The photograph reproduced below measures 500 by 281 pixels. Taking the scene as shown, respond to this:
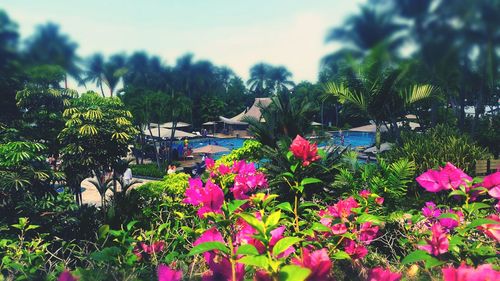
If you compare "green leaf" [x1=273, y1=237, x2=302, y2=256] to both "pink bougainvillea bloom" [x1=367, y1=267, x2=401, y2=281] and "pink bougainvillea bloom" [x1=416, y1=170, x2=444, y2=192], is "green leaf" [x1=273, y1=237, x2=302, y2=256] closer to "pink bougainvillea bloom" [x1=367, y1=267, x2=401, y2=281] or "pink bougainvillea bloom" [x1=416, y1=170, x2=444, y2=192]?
"pink bougainvillea bloom" [x1=367, y1=267, x2=401, y2=281]

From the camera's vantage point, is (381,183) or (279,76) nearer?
(381,183)

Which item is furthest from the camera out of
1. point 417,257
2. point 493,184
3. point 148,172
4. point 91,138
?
point 148,172

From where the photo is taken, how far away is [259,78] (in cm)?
6047

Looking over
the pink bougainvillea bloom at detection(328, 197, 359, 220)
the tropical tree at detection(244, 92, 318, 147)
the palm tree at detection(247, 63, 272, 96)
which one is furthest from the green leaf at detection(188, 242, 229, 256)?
the palm tree at detection(247, 63, 272, 96)

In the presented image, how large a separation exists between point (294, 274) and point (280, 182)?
3.32 meters

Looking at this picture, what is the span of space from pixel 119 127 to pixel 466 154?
8.07 meters

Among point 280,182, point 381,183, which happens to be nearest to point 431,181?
point 280,182

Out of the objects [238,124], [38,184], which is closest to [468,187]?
[38,184]

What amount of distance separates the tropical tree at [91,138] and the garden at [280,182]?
37 millimetres

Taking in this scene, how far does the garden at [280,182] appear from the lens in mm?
1204

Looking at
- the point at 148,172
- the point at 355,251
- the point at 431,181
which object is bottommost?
the point at 148,172

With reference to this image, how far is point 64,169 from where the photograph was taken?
900 centimetres

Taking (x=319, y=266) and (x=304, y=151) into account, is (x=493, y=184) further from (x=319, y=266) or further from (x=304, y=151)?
(x=319, y=266)

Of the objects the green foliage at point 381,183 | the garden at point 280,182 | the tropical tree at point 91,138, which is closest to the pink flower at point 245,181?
the garden at point 280,182
